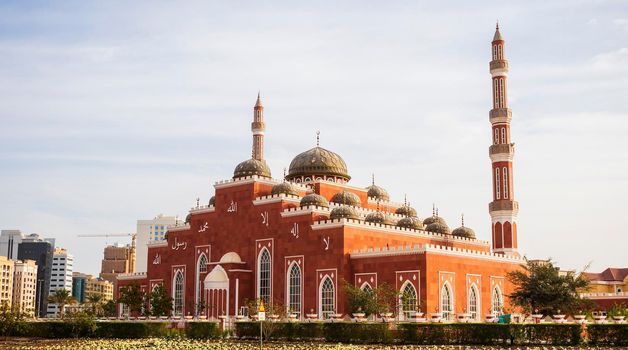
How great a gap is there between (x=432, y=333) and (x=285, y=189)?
20.7 metres

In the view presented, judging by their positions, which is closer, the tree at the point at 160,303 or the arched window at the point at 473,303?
the arched window at the point at 473,303

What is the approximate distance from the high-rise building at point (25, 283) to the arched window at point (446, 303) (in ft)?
342

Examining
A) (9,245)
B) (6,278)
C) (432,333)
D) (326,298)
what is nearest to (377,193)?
(326,298)

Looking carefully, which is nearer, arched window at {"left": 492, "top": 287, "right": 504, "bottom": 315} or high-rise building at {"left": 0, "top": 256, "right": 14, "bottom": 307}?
arched window at {"left": 492, "top": 287, "right": 504, "bottom": 315}

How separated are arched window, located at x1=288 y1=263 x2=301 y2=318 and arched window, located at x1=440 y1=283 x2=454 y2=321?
9.07 meters

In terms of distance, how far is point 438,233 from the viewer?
189 ft

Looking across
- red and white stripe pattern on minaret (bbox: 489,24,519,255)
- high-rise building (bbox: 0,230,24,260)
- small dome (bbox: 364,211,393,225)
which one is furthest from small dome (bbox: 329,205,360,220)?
high-rise building (bbox: 0,230,24,260)

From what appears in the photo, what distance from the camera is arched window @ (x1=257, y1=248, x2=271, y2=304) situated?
2074 inches

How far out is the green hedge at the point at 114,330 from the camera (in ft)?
135

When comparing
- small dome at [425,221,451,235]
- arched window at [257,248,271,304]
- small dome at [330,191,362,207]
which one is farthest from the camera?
small dome at [425,221,451,235]

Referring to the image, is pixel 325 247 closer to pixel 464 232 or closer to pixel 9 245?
pixel 464 232

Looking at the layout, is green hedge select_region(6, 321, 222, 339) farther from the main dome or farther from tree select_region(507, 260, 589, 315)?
the main dome

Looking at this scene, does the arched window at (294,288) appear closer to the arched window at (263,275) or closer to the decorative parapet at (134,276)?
the arched window at (263,275)

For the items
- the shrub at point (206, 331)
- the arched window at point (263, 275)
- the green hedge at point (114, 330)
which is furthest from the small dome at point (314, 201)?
the shrub at point (206, 331)
